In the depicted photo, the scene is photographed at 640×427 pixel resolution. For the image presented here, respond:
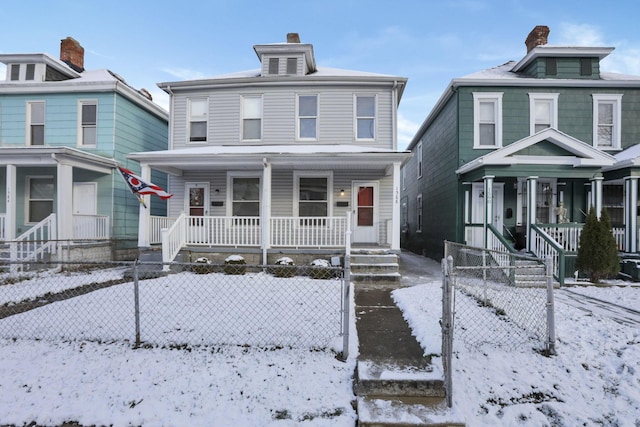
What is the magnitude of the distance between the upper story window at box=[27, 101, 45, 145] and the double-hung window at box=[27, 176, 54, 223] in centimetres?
141

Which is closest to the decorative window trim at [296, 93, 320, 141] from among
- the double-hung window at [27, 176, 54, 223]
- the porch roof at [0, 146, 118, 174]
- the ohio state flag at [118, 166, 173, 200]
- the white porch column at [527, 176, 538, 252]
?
the ohio state flag at [118, 166, 173, 200]

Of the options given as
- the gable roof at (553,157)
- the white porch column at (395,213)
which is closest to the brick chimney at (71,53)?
the white porch column at (395,213)

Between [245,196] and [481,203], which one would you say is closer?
[481,203]

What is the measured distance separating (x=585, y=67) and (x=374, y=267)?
34.6 ft

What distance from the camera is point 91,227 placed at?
11000 mm

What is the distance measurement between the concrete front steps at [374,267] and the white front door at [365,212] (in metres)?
1.99

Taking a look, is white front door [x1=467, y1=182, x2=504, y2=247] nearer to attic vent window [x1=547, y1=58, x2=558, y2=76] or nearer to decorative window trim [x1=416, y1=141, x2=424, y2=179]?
attic vent window [x1=547, y1=58, x2=558, y2=76]

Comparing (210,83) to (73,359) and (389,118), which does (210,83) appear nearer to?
(389,118)

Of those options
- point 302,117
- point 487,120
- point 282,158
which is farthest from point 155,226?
point 487,120

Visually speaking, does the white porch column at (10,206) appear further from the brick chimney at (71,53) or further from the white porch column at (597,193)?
the white porch column at (597,193)

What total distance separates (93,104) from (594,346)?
15.2 m

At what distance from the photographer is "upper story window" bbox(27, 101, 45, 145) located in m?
12.1

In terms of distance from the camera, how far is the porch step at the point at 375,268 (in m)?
8.34

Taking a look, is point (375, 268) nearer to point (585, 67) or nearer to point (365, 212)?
point (365, 212)
